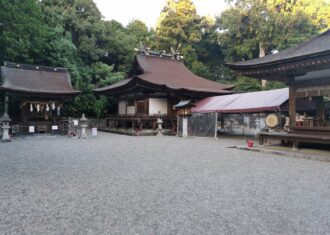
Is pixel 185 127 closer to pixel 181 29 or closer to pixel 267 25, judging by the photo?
pixel 267 25

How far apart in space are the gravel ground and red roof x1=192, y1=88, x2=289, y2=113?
6405mm

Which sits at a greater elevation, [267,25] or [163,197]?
[267,25]

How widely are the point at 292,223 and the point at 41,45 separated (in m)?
23.9

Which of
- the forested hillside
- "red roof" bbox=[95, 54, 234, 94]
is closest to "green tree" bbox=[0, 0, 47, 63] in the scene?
the forested hillside

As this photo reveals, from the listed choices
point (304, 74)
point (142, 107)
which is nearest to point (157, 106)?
point (142, 107)

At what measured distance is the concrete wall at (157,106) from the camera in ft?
66.9

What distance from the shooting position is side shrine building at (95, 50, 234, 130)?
19422mm

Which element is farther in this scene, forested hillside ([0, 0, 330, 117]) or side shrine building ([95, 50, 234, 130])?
forested hillside ([0, 0, 330, 117])

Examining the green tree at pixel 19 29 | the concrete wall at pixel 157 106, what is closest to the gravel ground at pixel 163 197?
the concrete wall at pixel 157 106

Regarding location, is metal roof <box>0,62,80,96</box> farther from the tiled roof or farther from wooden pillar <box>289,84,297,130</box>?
wooden pillar <box>289,84,297,130</box>

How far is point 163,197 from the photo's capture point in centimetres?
451

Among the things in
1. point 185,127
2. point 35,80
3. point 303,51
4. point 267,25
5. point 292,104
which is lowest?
point 185,127

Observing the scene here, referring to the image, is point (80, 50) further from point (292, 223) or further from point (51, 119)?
point (292, 223)

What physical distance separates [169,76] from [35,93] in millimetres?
10528
